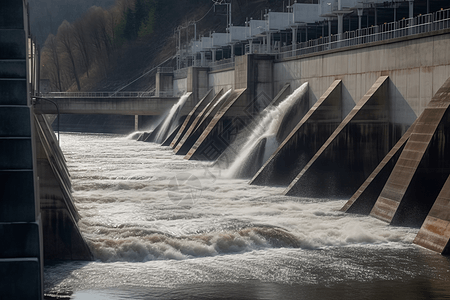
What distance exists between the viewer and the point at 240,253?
1648 centimetres

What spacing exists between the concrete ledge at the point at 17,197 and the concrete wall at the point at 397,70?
16.6m

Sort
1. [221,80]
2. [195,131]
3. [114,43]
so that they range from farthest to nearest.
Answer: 1. [114,43]
2. [221,80]
3. [195,131]

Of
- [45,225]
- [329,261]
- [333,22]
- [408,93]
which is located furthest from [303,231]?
[333,22]

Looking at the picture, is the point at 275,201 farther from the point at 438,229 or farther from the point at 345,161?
the point at 438,229

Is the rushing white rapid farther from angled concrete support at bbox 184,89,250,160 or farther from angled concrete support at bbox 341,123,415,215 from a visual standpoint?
angled concrete support at bbox 184,89,250,160

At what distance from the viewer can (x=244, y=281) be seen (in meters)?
13.9

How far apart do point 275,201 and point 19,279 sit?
14154 mm

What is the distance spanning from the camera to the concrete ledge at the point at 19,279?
36.4 ft

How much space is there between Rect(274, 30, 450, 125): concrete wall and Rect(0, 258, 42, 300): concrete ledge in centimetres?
1704

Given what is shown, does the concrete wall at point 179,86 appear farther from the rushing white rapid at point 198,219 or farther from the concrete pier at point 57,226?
the concrete pier at point 57,226

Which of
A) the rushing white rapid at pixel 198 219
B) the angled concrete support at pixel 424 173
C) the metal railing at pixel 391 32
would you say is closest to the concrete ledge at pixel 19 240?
the rushing white rapid at pixel 198 219

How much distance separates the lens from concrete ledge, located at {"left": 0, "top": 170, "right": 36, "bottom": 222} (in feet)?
37.0

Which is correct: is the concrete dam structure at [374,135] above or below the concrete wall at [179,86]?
below

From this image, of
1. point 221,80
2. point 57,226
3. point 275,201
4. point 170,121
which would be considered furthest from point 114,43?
point 57,226
